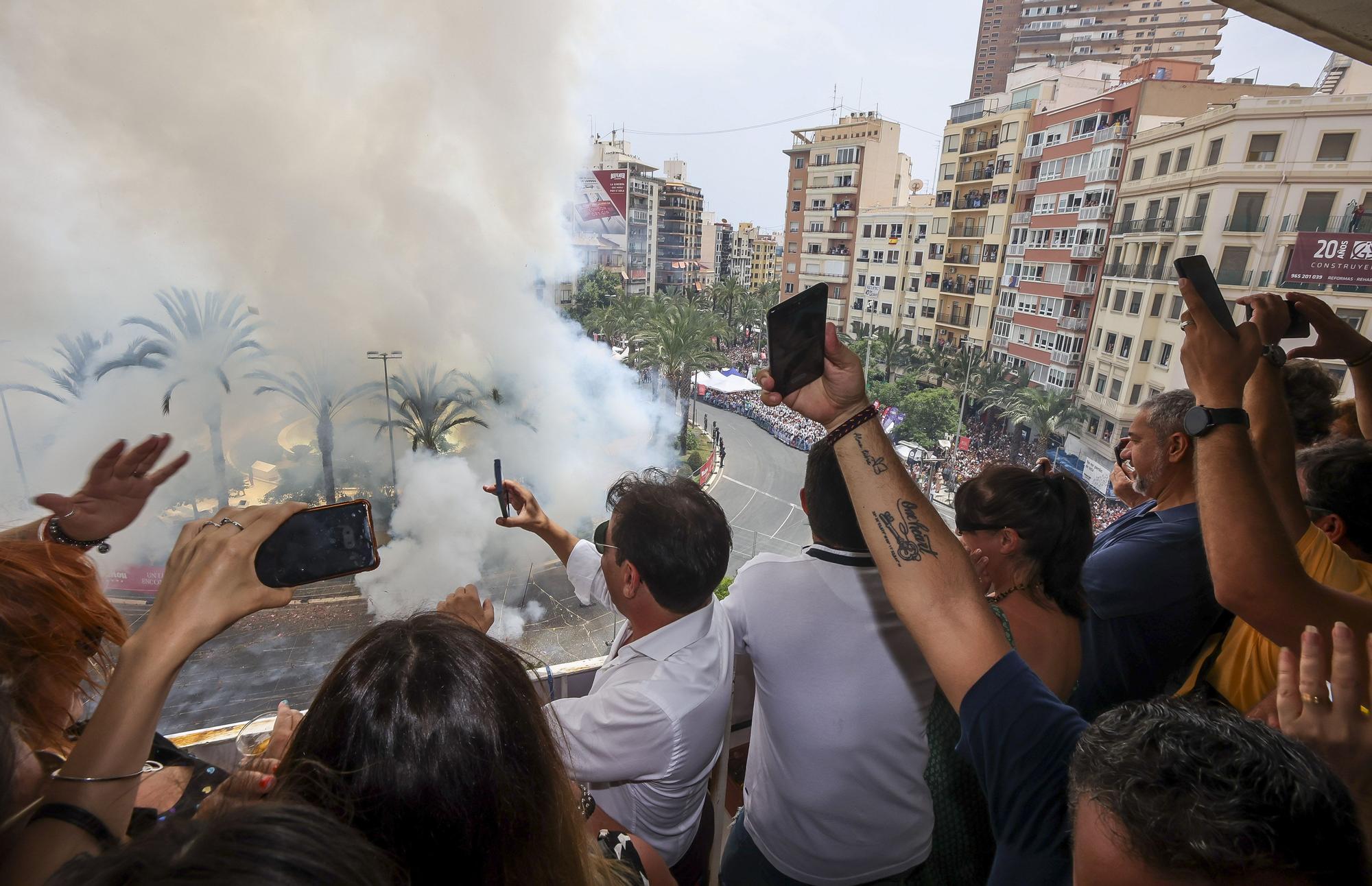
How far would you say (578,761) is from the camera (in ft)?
2.52

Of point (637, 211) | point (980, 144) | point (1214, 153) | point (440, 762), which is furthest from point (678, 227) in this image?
point (440, 762)

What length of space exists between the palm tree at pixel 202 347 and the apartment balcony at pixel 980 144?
406 inches

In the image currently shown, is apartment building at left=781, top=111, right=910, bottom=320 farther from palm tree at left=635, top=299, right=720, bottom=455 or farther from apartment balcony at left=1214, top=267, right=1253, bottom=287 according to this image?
apartment balcony at left=1214, top=267, right=1253, bottom=287

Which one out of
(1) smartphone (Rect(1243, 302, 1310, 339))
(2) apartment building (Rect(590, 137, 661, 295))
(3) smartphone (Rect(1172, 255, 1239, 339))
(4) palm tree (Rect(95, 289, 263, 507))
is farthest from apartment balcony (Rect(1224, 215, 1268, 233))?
(2) apartment building (Rect(590, 137, 661, 295))

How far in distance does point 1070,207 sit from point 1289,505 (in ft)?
14.5

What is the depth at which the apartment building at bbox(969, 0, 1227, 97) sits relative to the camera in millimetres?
26312

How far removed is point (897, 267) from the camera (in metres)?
8.13

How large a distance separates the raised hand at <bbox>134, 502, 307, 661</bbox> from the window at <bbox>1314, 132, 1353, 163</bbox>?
3.71m

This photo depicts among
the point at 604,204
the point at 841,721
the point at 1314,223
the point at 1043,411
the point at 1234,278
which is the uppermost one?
the point at 604,204

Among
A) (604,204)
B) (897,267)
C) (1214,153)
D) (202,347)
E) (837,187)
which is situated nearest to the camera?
(1214,153)

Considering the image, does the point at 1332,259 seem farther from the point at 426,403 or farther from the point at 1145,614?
the point at 426,403

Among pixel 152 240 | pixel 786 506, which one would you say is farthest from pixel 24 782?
pixel 152 240

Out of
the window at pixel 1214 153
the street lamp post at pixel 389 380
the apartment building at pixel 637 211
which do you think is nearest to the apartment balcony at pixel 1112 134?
the window at pixel 1214 153

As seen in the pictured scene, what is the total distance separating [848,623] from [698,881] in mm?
515
